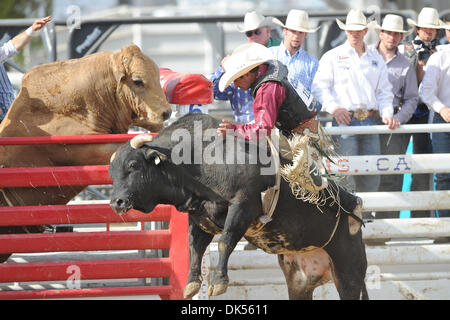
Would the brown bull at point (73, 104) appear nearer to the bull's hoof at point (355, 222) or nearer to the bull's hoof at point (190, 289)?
the bull's hoof at point (190, 289)

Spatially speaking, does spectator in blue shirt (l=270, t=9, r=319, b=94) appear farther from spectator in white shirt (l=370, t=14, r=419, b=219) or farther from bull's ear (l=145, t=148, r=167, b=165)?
bull's ear (l=145, t=148, r=167, b=165)

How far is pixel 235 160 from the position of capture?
5.18 m

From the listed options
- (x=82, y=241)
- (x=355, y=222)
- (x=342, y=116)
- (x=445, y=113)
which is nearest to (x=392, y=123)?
(x=342, y=116)

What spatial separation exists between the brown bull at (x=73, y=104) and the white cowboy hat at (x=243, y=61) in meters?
0.80

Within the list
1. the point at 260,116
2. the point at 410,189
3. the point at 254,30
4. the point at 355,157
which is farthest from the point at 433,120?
the point at 260,116

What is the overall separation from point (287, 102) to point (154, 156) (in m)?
0.98

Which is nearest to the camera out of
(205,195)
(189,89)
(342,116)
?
(205,195)

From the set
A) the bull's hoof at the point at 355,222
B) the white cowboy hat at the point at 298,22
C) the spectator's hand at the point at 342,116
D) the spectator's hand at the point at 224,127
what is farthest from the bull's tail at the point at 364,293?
the white cowboy hat at the point at 298,22

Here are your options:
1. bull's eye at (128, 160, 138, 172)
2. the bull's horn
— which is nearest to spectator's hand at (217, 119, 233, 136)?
the bull's horn

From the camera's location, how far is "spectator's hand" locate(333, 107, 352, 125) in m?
6.91

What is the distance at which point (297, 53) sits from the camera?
7.06m

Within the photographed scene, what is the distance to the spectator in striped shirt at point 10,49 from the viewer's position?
6.33m

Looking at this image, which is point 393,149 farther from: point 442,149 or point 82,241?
point 82,241
